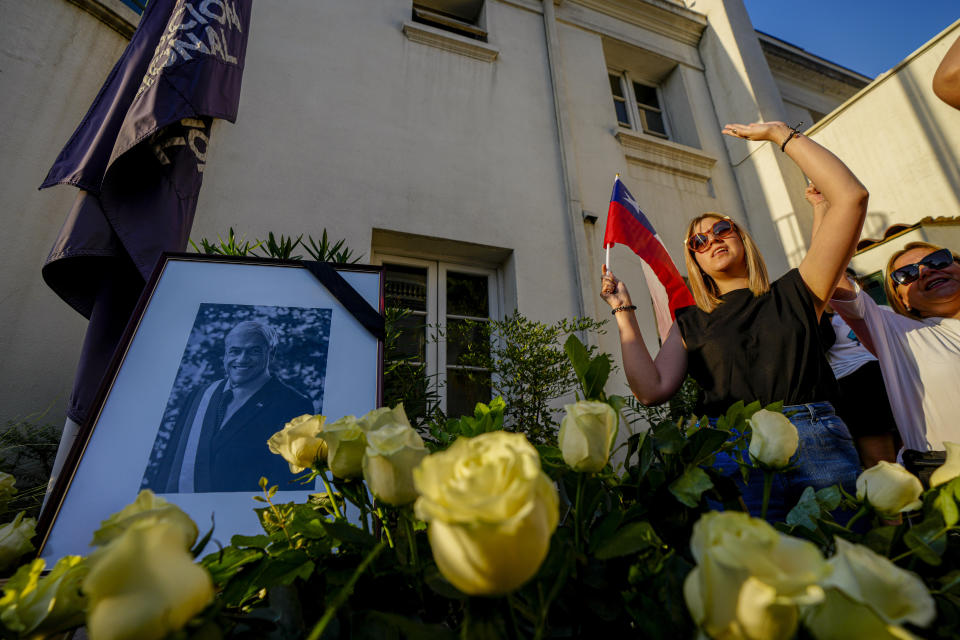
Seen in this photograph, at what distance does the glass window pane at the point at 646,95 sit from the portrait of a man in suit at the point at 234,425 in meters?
6.21

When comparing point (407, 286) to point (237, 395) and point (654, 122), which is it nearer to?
point (237, 395)

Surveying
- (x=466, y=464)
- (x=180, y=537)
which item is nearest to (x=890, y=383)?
(x=466, y=464)

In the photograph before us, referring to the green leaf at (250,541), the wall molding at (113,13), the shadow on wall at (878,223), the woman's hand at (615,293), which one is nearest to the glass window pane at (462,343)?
the woman's hand at (615,293)

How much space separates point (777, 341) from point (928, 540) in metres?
1.02

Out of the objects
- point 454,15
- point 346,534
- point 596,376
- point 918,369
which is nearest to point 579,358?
point 596,376

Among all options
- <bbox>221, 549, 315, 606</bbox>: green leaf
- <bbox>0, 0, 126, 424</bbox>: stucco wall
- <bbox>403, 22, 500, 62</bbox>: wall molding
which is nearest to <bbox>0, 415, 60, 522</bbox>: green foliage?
<bbox>0, 0, 126, 424</bbox>: stucco wall

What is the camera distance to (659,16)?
5.69 m

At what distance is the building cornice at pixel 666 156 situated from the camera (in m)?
4.79

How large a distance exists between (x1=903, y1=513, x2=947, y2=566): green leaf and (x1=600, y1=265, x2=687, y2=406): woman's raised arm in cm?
96

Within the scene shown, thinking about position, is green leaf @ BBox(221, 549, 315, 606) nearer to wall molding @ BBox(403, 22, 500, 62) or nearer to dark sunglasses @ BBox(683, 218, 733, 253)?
dark sunglasses @ BBox(683, 218, 733, 253)

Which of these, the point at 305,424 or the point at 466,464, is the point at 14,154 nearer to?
the point at 305,424

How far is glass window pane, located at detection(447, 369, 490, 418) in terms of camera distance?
3.33 meters

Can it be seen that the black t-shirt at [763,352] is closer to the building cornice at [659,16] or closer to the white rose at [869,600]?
the white rose at [869,600]

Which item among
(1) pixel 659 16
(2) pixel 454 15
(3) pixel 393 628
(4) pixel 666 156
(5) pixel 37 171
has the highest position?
(1) pixel 659 16
